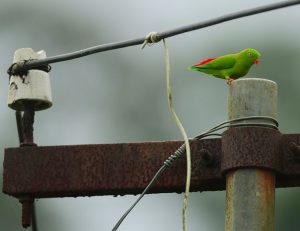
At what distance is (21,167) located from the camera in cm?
513

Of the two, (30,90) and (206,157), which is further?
(30,90)

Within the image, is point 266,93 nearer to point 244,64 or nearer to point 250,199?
point 250,199

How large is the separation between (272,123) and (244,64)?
1059mm

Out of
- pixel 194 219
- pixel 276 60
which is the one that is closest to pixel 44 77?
pixel 194 219

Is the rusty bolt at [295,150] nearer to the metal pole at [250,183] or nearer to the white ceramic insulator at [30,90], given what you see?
the metal pole at [250,183]

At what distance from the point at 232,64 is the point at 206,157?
956 millimetres

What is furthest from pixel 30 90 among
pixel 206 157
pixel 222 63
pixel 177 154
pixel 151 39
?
pixel 222 63

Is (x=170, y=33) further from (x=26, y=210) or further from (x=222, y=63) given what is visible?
(x=26, y=210)

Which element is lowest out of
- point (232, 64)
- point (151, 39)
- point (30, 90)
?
point (30, 90)

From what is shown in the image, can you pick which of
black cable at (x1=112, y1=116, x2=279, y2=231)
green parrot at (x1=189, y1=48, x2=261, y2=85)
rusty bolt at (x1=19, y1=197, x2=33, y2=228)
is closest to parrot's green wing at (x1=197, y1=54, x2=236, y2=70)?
green parrot at (x1=189, y1=48, x2=261, y2=85)

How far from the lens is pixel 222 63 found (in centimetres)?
584

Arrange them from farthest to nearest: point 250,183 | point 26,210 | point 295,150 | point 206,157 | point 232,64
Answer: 1. point 232,64
2. point 26,210
3. point 206,157
4. point 295,150
5. point 250,183

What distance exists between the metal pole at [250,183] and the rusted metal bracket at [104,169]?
0.57 feet

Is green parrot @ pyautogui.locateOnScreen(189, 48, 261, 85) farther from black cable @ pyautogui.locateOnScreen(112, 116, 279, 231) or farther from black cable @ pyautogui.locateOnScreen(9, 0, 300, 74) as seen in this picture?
black cable @ pyautogui.locateOnScreen(112, 116, 279, 231)
